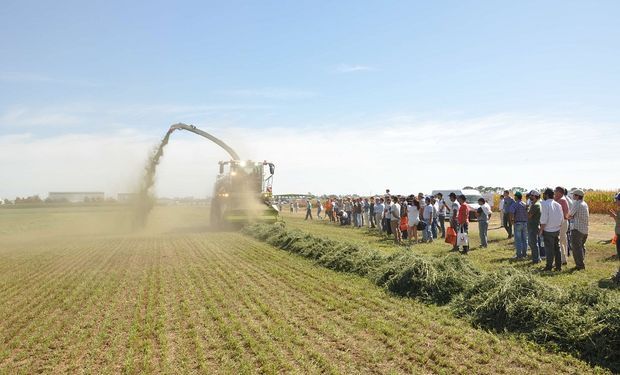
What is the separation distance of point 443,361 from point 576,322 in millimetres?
2101

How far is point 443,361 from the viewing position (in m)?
5.47

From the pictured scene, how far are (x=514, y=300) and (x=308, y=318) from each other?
3250 mm

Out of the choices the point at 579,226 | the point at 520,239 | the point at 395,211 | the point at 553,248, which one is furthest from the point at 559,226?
the point at 395,211

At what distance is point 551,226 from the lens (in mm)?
10867

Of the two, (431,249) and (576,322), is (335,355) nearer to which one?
(576,322)

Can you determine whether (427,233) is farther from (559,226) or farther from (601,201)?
(601,201)

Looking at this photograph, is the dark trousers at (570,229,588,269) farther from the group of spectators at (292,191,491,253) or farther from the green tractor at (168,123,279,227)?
the green tractor at (168,123,279,227)

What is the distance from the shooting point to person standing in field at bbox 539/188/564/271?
10742 mm

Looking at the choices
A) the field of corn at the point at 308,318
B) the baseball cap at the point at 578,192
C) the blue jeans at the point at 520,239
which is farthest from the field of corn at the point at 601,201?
the baseball cap at the point at 578,192

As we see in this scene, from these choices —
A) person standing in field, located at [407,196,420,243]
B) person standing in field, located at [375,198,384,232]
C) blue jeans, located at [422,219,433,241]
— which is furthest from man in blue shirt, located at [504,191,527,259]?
person standing in field, located at [375,198,384,232]

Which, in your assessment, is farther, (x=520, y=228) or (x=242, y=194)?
(x=242, y=194)

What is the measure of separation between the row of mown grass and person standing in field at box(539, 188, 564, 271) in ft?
8.44

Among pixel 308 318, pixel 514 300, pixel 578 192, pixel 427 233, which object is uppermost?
pixel 578 192

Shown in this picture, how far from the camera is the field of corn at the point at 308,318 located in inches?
219
